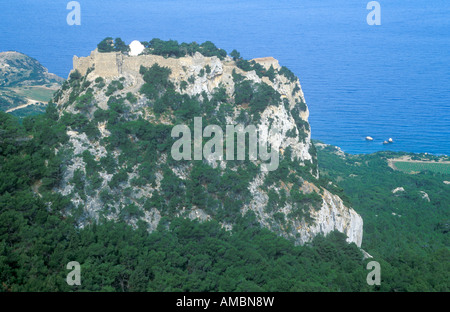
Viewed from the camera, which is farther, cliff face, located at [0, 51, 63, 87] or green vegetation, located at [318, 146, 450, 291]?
cliff face, located at [0, 51, 63, 87]

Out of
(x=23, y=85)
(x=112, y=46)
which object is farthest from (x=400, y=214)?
(x=23, y=85)

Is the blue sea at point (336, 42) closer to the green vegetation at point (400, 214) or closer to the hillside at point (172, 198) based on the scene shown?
the green vegetation at point (400, 214)

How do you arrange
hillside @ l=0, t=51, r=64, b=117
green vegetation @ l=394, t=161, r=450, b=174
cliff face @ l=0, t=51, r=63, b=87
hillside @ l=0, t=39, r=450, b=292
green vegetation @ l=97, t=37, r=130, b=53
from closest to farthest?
hillside @ l=0, t=39, r=450, b=292 → green vegetation @ l=97, t=37, r=130, b=53 → hillside @ l=0, t=51, r=64, b=117 → green vegetation @ l=394, t=161, r=450, b=174 → cliff face @ l=0, t=51, r=63, b=87

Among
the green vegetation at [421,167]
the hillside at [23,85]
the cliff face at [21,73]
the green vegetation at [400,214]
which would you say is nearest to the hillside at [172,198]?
the green vegetation at [400,214]

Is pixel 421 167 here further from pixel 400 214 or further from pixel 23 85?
pixel 23 85

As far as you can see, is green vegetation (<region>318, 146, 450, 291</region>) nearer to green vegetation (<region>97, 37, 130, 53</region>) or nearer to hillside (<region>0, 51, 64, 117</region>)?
green vegetation (<region>97, 37, 130, 53</region>)

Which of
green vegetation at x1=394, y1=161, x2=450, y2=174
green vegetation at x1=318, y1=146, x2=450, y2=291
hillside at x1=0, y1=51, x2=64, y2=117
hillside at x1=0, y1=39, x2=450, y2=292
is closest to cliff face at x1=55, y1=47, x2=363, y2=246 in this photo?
hillside at x1=0, y1=39, x2=450, y2=292
